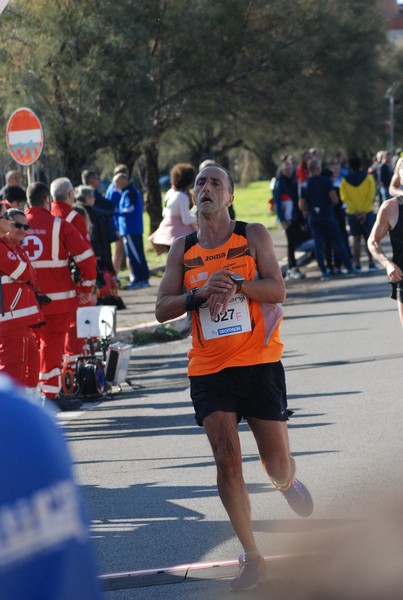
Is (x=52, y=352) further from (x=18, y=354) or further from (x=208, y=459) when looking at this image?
(x=208, y=459)

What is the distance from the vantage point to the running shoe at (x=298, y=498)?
6.16 meters

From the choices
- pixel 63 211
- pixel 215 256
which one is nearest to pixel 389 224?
pixel 215 256

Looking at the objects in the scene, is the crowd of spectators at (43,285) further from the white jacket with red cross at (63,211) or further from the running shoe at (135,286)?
the running shoe at (135,286)

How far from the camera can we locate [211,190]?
598 cm

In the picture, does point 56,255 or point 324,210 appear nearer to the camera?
point 56,255

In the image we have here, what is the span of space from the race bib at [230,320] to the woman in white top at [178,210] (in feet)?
31.1

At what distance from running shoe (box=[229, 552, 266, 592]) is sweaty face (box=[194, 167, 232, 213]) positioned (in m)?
1.61

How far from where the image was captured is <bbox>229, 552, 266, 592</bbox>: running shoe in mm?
5617

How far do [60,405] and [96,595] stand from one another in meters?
9.07

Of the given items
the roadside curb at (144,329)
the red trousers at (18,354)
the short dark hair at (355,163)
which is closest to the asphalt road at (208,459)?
the red trousers at (18,354)

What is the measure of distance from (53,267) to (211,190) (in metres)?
5.06

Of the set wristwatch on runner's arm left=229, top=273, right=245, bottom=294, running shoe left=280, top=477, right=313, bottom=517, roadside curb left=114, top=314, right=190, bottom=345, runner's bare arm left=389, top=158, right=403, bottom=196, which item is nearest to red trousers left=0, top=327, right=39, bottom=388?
runner's bare arm left=389, top=158, right=403, bottom=196

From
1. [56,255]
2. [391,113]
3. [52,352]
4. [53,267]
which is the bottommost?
[391,113]

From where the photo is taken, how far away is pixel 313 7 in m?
29.4
